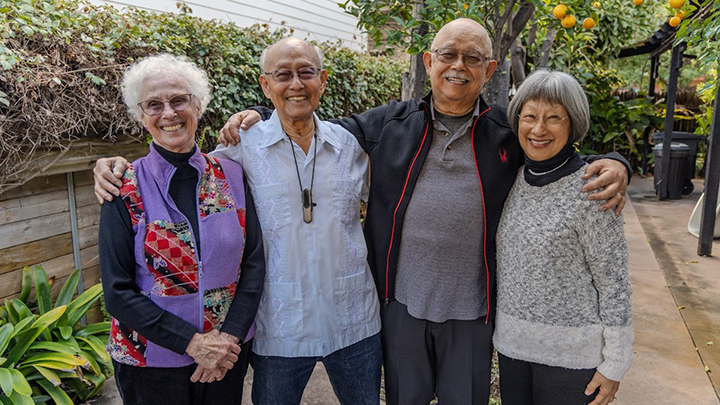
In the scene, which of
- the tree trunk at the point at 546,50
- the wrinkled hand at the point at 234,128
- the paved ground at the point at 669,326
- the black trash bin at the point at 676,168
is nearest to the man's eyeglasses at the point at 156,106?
the wrinkled hand at the point at 234,128

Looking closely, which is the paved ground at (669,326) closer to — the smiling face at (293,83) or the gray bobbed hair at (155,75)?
the smiling face at (293,83)

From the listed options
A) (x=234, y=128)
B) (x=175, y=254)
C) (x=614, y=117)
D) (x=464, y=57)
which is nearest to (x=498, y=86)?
(x=464, y=57)

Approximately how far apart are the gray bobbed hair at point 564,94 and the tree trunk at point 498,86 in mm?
1565

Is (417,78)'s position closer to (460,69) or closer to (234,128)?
(460,69)

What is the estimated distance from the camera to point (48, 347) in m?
2.69

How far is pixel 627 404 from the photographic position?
9.74ft

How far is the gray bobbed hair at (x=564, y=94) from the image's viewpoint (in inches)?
69.9

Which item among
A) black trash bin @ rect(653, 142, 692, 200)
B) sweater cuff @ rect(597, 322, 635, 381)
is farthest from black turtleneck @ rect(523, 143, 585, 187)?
black trash bin @ rect(653, 142, 692, 200)

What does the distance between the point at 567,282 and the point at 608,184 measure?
38cm

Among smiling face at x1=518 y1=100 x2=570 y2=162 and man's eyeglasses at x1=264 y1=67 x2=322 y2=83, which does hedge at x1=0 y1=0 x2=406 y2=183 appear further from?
smiling face at x1=518 y1=100 x2=570 y2=162

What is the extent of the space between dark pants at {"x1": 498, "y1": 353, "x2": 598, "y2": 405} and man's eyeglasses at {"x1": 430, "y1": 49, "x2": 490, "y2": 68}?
122cm

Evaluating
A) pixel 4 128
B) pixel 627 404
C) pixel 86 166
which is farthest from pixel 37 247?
pixel 627 404

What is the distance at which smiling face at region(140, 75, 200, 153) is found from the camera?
1696mm

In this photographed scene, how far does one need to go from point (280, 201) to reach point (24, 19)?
206 centimetres
